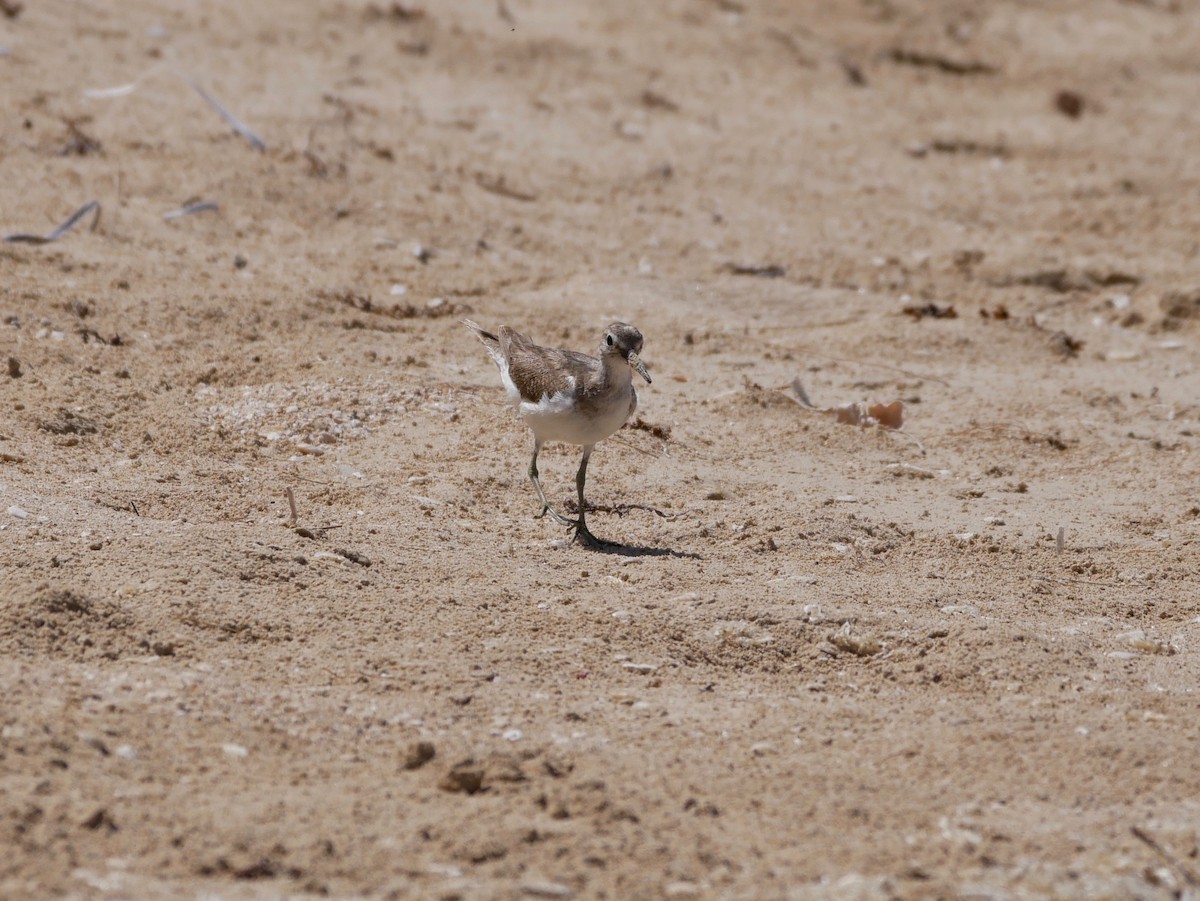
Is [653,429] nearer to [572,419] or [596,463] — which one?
[596,463]

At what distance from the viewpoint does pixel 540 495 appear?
22.7 feet

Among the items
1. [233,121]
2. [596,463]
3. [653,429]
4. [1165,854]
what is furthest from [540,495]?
[233,121]

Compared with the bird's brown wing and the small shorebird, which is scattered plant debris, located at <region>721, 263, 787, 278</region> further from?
the small shorebird

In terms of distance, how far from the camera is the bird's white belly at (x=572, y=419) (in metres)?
6.62

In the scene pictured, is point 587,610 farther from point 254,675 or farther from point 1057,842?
point 1057,842

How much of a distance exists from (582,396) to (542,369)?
407mm

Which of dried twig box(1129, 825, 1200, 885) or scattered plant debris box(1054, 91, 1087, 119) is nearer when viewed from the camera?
dried twig box(1129, 825, 1200, 885)

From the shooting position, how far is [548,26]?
13.6 metres

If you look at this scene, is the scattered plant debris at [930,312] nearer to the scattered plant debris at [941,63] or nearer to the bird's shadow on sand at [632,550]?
the bird's shadow on sand at [632,550]

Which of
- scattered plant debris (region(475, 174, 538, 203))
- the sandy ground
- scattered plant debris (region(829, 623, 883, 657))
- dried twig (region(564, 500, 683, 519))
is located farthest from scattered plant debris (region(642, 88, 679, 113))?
scattered plant debris (region(829, 623, 883, 657))

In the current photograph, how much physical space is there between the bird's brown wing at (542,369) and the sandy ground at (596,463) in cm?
51

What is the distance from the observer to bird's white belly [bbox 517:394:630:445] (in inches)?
261

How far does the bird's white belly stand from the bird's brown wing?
0.20 feet

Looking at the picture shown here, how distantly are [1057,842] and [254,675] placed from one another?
253 centimetres
